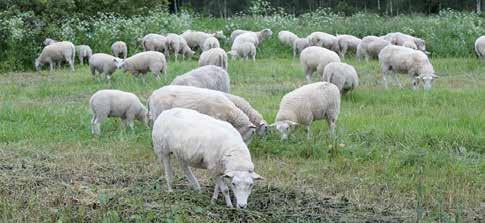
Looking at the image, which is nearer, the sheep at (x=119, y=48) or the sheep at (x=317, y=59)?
the sheep at (x=317, y=59)

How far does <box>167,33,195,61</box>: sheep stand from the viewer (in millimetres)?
24047

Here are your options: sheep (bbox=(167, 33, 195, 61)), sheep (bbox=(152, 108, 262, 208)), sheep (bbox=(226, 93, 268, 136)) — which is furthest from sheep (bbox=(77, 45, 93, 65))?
sheep (bbox=(152, 108, 262, 208))

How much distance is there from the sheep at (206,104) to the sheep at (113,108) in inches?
87.3

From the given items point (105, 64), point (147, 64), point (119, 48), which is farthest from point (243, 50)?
point (147, 64)

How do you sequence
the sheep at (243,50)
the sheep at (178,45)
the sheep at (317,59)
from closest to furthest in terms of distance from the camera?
the sheep at (317,59), the sheep at (243,50), the sheep at (178,45)

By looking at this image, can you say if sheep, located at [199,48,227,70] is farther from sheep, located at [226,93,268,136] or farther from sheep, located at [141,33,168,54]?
sheep, located at [141,33,168,54]

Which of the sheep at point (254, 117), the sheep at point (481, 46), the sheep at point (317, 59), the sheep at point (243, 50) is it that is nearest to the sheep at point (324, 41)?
the sheep at point (243, 50)

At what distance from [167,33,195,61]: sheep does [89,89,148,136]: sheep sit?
1265 cm

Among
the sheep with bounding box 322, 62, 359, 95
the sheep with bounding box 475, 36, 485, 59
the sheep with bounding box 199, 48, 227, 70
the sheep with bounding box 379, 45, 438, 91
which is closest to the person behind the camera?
the sheep with bounding box 322, 62, 359, 95

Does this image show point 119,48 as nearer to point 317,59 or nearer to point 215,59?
point 215,59

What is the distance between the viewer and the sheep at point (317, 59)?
50.9 ft

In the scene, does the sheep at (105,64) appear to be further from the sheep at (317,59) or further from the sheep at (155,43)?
the sheep at (155,43)

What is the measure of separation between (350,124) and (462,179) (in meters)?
3.20

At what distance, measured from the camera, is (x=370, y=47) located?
22.6 meters
